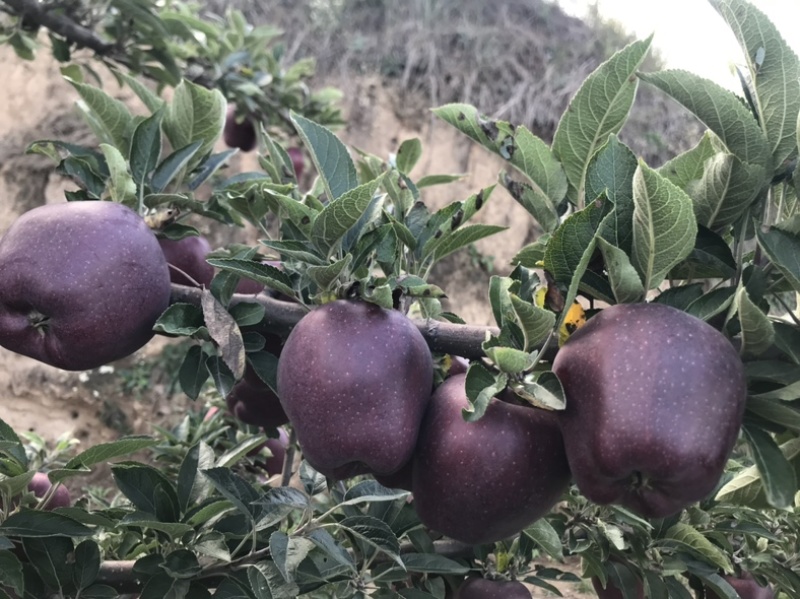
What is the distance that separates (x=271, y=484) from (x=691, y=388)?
1.02 metres

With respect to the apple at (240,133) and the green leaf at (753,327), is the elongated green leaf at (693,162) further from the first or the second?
the apple at (240,133)

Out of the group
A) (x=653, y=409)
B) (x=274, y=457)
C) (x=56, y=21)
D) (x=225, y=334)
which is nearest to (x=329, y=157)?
(x=225, y=334)

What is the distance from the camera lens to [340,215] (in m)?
0.70

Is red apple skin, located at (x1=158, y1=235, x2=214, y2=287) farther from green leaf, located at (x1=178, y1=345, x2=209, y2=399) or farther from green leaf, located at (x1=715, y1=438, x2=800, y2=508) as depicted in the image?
green leaf, located at (x1=715, y1=438, x2=800, y2=508)

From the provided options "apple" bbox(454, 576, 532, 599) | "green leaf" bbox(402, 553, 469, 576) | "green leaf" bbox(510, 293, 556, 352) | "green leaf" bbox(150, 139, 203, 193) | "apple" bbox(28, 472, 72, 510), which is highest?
"green leaf" bbox(510, 293, 556, 352)

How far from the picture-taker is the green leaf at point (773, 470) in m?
0.55

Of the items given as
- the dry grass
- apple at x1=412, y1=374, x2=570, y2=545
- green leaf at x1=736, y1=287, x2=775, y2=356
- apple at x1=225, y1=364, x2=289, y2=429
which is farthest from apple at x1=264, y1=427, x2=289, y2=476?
the dry grass

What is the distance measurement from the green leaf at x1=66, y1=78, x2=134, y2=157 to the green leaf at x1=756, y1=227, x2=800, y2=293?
2.85ft

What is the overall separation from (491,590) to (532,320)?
0.61m

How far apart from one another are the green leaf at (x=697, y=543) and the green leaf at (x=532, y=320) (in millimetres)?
584

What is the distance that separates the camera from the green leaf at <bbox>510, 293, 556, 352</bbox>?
0.60 meters

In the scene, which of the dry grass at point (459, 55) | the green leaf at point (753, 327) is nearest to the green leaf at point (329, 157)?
the green leaf at point (753, 327)

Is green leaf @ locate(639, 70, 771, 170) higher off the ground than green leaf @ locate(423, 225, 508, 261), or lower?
higher

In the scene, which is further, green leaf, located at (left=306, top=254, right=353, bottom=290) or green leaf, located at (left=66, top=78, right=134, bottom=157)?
green leaf, located at (left=66, top=78, right=134, bottom=157)
